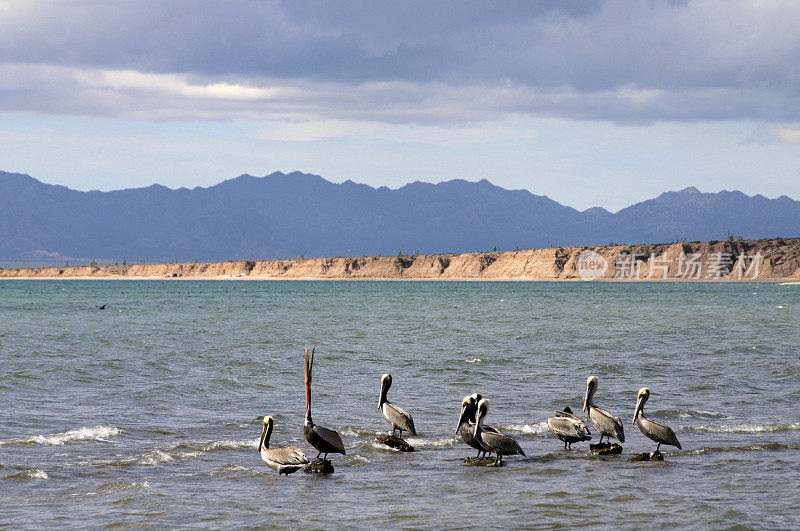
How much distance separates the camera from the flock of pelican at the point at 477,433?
14906 mm

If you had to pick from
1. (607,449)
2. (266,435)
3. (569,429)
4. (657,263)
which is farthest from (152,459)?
(657,263)

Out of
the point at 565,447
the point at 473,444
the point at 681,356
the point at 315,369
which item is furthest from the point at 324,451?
the point at 681,356

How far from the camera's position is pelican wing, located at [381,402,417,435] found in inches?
682

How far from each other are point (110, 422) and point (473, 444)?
8.84m

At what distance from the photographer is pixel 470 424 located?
16.3 m

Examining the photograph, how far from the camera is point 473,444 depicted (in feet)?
51.9

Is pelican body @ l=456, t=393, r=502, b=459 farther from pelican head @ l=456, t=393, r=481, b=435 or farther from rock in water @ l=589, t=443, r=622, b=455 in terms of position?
rock in water @ l=589, t=443, r=622, b=455

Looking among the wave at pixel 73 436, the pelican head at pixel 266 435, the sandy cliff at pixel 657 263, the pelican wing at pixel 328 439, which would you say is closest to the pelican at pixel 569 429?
the pelican wing at pixel 328 439

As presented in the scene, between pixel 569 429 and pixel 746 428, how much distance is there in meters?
4.73

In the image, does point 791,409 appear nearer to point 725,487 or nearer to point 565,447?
point 565,447

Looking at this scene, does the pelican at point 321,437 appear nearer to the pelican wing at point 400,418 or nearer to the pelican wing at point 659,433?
the pelican wing at point 400,418

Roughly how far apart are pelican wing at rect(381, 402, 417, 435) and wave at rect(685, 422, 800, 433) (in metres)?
6.33

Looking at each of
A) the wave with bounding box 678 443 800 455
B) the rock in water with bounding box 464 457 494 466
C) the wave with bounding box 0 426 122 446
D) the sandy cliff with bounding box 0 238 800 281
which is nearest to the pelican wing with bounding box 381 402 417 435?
the rock in water with bounding box 464 457 494 466

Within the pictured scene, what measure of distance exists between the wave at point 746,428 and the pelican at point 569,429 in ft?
11.6
